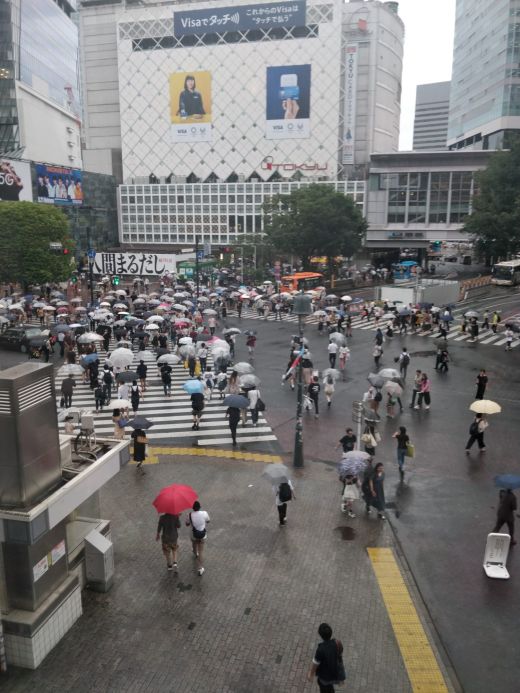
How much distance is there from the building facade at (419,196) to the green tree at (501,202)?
1851 centimetres

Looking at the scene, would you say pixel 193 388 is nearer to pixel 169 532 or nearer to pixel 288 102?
pixel 169 532

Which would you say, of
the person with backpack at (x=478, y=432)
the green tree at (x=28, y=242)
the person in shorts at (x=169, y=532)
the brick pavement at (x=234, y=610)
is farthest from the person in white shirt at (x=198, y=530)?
the green tree at (x=28, y=242)

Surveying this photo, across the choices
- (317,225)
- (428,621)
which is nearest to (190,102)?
(317,225)

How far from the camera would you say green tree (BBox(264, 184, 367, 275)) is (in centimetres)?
5600

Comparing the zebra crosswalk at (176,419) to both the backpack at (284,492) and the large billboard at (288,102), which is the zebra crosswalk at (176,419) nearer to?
the backpack at (284,492)

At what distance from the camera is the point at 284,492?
38.2 feet

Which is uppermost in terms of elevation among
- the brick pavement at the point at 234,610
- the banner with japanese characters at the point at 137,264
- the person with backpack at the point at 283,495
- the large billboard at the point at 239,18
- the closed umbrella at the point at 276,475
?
the large billboard at the point at 239,18

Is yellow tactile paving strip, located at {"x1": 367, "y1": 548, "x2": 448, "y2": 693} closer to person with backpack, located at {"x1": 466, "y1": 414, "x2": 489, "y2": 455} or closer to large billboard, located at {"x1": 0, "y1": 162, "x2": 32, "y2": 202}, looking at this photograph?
person with backpack, located at {"x1": 466, "y1": 414, "x2": 489, "y2": 455}

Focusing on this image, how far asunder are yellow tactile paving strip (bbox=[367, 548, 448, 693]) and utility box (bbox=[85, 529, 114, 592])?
4.89 meters

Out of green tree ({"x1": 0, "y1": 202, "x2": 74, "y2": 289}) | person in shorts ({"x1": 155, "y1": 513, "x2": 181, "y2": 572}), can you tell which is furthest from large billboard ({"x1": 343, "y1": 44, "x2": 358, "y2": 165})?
person in shorts ({"x1": 155, "y1": 513, "x2": 181, "y2": 572})

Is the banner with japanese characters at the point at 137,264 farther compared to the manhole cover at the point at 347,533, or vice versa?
the banner with japanese characters at the point at 137,264

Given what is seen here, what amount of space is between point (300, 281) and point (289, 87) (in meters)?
47.6

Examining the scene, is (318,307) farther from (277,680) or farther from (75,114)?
(75,114)

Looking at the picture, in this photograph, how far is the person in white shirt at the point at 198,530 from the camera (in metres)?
10.3
